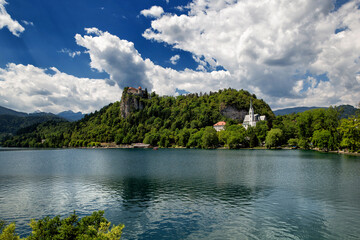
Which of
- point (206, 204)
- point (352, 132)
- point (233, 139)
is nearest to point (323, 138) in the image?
point (352, 132)

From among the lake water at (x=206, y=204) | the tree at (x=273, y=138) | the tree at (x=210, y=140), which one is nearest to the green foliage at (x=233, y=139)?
the tree at (x=210, y=140)

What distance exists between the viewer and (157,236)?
16.0 metres

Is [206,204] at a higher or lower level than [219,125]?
lower

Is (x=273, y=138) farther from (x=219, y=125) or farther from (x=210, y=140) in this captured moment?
(x=219, y=125)

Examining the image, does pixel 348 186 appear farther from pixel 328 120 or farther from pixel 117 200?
pixel 328 120

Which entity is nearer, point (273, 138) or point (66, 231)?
point (66, 231)

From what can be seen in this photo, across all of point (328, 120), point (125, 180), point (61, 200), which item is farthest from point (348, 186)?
point (328, 120)

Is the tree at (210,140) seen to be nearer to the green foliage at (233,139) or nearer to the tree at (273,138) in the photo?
the green foliage at (233,139)

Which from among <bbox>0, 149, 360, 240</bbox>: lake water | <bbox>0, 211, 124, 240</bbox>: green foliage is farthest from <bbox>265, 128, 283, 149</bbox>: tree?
<bbox>0, 211, 124, 240</bbox>: green foliage

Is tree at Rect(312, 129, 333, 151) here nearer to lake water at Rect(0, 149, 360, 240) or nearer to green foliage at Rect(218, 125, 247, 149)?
green foliage at Rect(218, 125, 247, 149)

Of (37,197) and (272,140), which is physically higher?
(272,140)

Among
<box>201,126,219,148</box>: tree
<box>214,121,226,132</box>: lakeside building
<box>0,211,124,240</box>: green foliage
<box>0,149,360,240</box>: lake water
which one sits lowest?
<box>0,149,360,240</box>: lake water

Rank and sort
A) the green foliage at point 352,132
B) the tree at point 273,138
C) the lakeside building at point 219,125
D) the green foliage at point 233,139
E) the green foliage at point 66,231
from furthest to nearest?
the lakeside building at point 219,125 → the green foliage at point 233,139 → the tree at point 273,138 → the green foliage at point 352,132 → the green foliage at point 66,231

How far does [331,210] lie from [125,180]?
1130 inches
